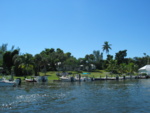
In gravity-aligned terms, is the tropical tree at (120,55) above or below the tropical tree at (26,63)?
above

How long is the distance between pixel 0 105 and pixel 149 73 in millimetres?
95344

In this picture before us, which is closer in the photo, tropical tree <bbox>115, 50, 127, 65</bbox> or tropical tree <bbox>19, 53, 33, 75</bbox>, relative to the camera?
tropical tree <bbox>19, 53, 33, 75</bbox>

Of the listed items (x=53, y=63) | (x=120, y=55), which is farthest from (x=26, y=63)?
(x=120, y=55)

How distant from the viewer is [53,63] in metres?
123

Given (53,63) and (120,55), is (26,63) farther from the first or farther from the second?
(120,55)

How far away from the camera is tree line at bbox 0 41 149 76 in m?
84.5

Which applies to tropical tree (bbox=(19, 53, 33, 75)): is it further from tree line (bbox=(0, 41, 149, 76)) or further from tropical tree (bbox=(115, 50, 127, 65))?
tropical tree (bbox=(115, 50, 127, 65))

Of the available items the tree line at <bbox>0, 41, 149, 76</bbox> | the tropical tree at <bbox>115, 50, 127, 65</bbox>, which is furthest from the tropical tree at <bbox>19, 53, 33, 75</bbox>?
the tropical tree at <bbox>115, 50, 127, 65</bbox>

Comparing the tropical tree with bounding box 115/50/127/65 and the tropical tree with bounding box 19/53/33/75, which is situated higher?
the tropical tree with bounding box 115/50/127/65

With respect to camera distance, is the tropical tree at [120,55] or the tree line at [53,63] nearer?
the tree line at [53,63]

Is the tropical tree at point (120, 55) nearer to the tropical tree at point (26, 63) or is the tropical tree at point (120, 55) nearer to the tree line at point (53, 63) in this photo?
the tree line at point (53, 63)

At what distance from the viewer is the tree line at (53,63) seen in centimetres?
8453

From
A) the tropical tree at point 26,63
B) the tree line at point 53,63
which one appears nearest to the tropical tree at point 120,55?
the tree line at point 53,63

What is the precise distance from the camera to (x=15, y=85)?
54.0 meters
